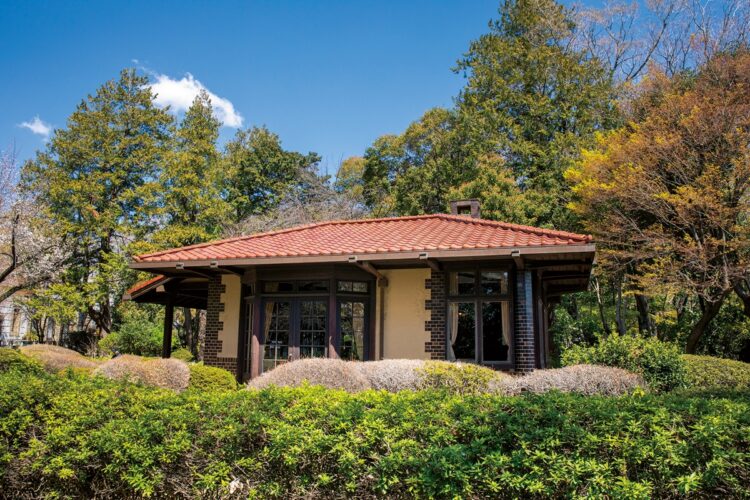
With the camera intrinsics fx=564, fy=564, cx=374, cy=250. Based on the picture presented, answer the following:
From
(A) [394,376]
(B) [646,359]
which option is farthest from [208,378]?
(B) [646,359]

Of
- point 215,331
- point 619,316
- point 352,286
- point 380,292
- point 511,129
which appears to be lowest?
point 215,331

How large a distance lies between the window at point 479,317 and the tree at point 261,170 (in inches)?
1010

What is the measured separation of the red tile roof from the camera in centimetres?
1070

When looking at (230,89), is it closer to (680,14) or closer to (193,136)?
(193,136)

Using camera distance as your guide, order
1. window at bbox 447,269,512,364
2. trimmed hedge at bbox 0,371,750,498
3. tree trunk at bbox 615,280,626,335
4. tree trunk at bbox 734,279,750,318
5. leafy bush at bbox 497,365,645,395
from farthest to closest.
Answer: tree trunk at bbox 615,280,626,335
tree trunk at bbox 734,279,750,318
window at bbox 447,269,512,364
leafy bush at bbox 497,365,645,395
trimmed hedge at bbox 0,371,750,498

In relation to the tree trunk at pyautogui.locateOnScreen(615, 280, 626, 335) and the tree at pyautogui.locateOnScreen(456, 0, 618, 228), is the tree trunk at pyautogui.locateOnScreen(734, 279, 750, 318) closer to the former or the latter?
the tree trunk at pyautogui.locateOnScreen(615, 280, 626, 335)

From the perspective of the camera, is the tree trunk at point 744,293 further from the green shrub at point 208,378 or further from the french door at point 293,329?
the green shrub at point 208,378

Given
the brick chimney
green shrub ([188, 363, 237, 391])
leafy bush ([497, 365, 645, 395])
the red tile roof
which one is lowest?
green shrub ([188, 363, 237, 391])

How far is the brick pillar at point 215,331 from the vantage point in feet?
42.7

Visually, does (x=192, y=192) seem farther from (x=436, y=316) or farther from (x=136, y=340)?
(x=436, y=316)

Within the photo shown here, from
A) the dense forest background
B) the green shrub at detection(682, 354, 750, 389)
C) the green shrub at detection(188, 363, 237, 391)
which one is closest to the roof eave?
the green shrub at detection(188, 363, 237, 391)

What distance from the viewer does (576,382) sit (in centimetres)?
847

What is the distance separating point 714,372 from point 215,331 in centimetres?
1129

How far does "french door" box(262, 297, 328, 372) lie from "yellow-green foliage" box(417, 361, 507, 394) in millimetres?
3427
